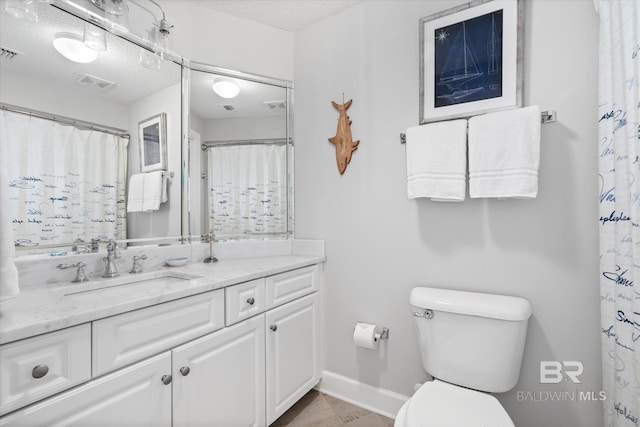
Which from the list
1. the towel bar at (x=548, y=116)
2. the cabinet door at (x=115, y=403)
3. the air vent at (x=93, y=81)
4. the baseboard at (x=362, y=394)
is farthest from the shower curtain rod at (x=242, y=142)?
the baseboard at (x=362, y=394)

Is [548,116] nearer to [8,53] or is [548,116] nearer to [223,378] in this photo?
[223,378]

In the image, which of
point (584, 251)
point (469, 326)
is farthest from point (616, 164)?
point (469, 326)

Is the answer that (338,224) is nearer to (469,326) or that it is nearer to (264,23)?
(469,326)

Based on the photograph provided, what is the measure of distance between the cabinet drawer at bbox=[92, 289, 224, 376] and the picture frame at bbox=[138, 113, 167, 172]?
86cm

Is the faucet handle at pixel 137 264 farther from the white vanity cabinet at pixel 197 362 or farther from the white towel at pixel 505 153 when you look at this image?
the white towel at pixel 505 153

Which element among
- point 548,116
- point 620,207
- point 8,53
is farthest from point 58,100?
point 620,207

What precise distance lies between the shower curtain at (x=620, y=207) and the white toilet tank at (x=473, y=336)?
0.28 metres

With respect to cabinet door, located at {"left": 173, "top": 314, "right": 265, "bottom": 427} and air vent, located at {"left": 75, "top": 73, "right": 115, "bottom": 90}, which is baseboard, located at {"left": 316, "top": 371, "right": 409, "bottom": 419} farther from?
air vent, located at {"left": 75, "top": 73, "right": 115, "bottom": 90}

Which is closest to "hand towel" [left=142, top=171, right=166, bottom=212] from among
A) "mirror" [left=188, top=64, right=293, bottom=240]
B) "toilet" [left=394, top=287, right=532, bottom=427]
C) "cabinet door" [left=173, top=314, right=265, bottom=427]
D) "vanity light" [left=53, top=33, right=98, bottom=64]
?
"mirror" [left=188, top=64, right=293, bottom=240]

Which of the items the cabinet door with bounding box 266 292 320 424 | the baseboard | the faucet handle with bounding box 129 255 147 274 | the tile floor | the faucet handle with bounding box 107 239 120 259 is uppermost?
the faucet handle with bounding box 107 239 120 259

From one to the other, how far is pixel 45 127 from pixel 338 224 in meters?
1.50

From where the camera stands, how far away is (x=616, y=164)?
115cm

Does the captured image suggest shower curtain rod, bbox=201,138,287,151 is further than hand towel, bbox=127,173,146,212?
Yes

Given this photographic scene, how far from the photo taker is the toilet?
1.09 metres
